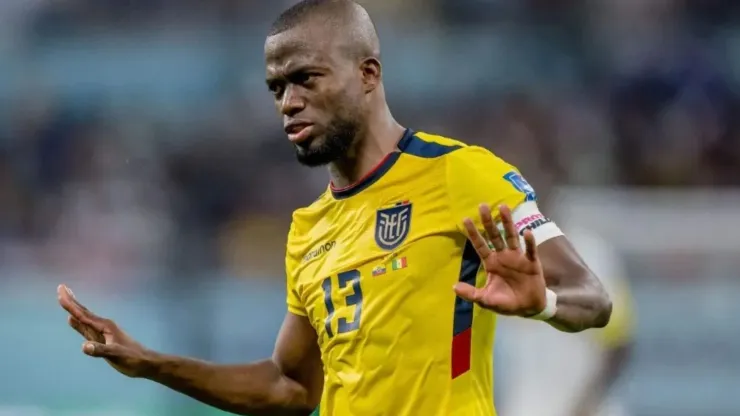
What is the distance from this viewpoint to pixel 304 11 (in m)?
3.67

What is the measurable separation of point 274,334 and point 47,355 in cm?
141

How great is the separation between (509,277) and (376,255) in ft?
2.25

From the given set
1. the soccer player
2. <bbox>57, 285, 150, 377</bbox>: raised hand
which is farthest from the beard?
<bbox>57, 285, 150, 377</bbox>: raised hand

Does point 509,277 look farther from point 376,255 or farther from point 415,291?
point 376,255

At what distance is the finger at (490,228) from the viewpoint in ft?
9.38

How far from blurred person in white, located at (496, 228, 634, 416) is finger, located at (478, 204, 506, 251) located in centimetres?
251

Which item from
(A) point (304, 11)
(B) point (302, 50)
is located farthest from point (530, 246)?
(A) point (304, 11)

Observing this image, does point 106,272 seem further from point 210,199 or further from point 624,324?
point 624,324

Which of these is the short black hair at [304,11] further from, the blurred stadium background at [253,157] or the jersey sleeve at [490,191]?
the blurred stadium background at [253,157]

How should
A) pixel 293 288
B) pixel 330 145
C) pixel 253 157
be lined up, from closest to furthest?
pixel 330 145
pixel 293 288
pixel 253 157

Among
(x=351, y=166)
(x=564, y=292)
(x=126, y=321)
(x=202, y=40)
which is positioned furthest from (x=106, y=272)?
(x=564, y=292)

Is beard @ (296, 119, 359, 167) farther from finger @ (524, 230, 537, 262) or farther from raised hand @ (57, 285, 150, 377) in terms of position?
finger @ (524, 230, 537, 262)

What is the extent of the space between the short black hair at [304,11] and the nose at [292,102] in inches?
7.7

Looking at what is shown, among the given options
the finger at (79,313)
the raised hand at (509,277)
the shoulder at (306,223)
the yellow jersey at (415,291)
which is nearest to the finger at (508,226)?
the raised hand at (509,277)
